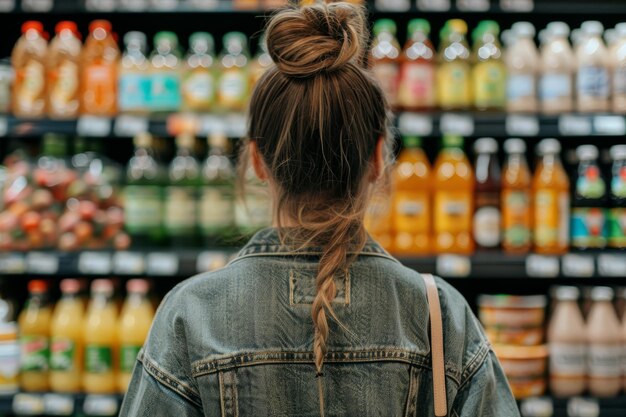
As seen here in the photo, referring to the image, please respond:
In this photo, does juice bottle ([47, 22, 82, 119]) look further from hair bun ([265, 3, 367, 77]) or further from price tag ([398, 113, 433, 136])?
hair bun ([265, 3, 367, 77])

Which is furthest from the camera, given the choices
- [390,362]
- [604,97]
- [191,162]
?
[191,162]

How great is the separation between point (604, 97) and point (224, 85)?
134 centimetres

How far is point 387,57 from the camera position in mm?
2420

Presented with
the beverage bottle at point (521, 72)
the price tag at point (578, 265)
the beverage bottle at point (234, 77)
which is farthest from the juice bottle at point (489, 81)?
the beverage bottle at point (234, 77)

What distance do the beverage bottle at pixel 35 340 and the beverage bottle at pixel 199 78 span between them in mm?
863

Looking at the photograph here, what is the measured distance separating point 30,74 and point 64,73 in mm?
134

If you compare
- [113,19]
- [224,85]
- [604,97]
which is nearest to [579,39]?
[604,97]

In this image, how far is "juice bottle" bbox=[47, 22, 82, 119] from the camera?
2418 millimetres

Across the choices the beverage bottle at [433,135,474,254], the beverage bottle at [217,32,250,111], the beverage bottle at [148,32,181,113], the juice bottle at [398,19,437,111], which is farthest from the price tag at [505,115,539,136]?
the beverage bottle at [148,32,181,113]

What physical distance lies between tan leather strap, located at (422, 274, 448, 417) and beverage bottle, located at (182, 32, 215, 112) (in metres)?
1.70

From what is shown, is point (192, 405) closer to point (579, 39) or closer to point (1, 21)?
point (579, 39)

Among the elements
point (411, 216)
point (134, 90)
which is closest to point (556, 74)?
point (411, 216)

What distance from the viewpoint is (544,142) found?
2430 mm

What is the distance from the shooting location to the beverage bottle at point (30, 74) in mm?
2438
